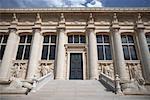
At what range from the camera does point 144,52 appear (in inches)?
720

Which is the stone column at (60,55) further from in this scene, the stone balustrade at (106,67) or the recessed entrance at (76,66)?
the stone balustrade at (106,67)

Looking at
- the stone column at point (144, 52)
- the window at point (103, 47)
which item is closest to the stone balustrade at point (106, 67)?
the window at point (103, 47)

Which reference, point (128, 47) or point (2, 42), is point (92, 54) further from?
point (2, 42)

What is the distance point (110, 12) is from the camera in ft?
67.5

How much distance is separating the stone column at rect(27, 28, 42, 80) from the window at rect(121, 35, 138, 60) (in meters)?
9.30

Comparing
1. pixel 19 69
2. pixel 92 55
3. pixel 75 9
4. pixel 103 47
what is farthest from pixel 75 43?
pixel 19 69

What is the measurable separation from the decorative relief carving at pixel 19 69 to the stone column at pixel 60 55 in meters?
3.51

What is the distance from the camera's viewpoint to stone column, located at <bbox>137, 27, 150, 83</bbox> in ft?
57.1

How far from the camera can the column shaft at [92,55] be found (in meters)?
17.2

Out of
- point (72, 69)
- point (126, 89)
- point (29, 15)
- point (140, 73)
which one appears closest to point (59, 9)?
point (29, 15)

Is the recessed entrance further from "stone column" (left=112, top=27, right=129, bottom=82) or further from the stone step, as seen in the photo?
the stone step

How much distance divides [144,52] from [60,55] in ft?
28.4

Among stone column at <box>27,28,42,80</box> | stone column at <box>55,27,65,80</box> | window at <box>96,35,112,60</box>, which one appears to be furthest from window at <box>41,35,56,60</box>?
window at <box>96,35,112,60</box>

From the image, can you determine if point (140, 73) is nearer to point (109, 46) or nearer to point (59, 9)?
point (109, 46)
